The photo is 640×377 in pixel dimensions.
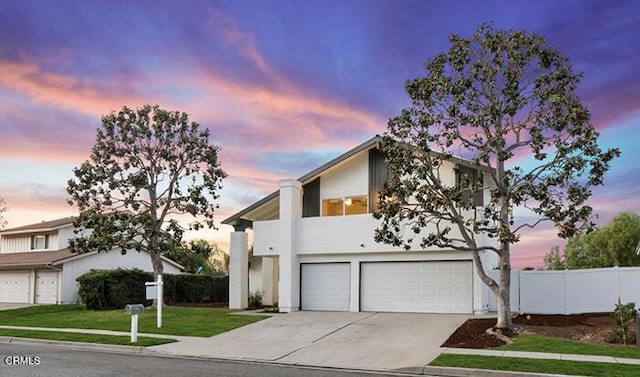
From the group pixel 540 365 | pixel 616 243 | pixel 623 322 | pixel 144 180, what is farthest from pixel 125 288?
pixel 616 243

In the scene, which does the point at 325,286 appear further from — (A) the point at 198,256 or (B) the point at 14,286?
(A) the point at 198,256

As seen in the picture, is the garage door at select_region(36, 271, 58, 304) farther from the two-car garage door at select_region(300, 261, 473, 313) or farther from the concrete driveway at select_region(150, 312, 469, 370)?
the concrete driveway at select_region(150, 312, 469, 370)

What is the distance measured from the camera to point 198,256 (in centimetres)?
5878

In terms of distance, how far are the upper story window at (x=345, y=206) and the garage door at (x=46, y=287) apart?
63.4 ft

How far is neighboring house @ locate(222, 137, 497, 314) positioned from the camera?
24328 mm

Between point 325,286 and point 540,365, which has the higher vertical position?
point 325,286

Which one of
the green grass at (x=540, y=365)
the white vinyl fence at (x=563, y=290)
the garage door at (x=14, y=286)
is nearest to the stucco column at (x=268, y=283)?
the white vinyl fence at (x=563, y=290)

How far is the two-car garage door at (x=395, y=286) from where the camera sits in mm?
24047

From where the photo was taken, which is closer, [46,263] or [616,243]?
[46,263]

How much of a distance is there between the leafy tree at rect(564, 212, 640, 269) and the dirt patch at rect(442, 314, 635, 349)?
2557 cm

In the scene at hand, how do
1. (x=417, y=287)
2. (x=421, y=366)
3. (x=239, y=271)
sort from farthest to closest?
1. (x=239, y=271)
2. (x=417, y=287)
3. (x=421, y=366)

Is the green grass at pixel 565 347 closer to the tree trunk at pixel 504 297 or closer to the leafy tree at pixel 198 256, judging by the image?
the tree trunk at pixel 504 297

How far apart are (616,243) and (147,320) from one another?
35861 millimetres

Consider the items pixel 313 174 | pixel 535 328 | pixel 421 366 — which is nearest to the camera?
pixel 421 366
